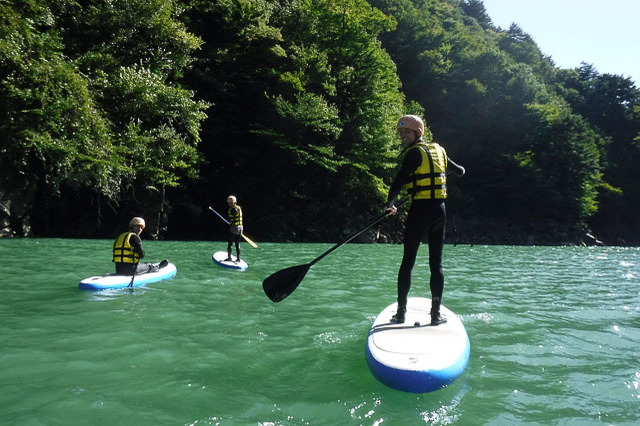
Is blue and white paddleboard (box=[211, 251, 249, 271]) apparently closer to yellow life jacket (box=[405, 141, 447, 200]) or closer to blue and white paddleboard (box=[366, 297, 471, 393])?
blue and white paddleboard (box=[366, 297, 471, 393])

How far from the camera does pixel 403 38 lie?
43.1 m

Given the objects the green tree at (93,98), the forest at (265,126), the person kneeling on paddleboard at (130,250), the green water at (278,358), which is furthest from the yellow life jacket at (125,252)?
the green tree at (93,98)

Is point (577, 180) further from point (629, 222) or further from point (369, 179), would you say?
point (369, 179)

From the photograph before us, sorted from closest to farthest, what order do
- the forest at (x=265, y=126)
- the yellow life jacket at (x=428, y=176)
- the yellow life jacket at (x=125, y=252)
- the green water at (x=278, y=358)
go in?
the green water at (x=278, y=358) → the yellow life jacket at (x=428, y=176) → the yellow life jacket at (x=125, y=252) → the forest at (x=265, y=126)

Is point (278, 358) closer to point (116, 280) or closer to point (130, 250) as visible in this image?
point (116, 280)

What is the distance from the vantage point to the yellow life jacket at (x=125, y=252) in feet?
24.6

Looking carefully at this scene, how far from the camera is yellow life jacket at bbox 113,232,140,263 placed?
749 cm

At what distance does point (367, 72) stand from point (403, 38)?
64.3 ft

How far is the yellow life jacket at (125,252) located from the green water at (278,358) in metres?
0.73

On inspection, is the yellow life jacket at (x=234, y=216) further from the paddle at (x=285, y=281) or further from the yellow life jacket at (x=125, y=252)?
the paddle at (x=285, y=281)

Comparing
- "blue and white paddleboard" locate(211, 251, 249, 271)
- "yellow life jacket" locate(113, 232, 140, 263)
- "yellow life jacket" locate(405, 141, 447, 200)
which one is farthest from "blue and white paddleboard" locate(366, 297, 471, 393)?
"blue and white paddleboard" locate(211, 251, 249, 271)

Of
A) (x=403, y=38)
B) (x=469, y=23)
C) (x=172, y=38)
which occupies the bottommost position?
(x=172, y=38)

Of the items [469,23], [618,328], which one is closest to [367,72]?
[618,328]

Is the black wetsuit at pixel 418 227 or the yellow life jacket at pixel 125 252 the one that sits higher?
the black wetsuit at pixel 418 227
